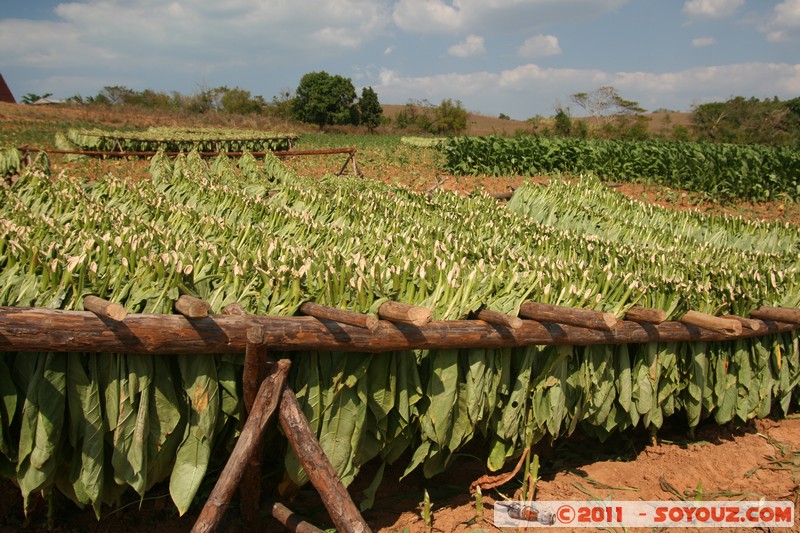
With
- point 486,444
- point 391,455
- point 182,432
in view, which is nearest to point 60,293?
point 182,432

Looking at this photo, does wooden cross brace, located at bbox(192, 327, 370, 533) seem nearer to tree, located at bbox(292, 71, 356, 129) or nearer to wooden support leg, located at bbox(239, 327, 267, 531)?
wooden support leg, located at bbox(239, 327, 267, 531)

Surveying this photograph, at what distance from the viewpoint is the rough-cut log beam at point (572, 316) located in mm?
3852

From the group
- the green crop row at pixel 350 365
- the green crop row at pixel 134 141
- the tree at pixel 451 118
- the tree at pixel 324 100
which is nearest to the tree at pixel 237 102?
the tree at pixel 324 100

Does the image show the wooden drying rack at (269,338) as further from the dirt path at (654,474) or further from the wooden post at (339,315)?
the dirt path at (654,474)

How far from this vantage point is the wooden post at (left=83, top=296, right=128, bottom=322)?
286 centimetres

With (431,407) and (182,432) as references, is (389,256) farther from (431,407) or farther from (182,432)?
Result: (182,432)

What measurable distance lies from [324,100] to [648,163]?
1828 inches

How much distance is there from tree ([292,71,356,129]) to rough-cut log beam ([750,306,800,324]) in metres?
59.8

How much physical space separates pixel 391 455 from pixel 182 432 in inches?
56.0

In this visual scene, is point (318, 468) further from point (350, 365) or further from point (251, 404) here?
point (350, 365)

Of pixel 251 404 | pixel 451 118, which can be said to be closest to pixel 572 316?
pixel 251 404

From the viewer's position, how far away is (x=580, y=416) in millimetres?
4645

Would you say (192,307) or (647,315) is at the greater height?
(192,307)

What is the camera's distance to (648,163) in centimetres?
2078
